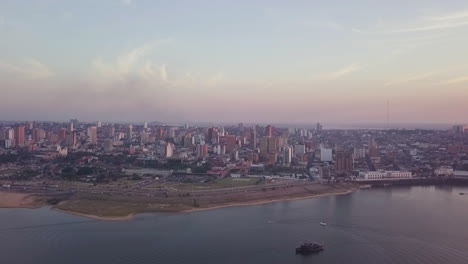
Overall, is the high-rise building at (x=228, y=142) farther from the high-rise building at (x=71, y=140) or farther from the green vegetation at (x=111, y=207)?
the green vegetation at (x=111, y=207)

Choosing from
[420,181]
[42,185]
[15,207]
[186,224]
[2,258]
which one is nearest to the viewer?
[2,258]

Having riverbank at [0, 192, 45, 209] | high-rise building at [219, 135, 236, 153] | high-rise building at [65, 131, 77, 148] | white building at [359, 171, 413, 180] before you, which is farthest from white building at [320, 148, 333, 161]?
riverbank at [0, 192, 45, 209]

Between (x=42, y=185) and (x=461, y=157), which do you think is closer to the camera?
(x=42, y=185)

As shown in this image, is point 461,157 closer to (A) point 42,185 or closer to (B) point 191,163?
(B) point 191,163

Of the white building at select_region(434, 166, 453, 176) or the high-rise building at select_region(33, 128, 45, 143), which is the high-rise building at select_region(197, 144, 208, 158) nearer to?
the white building at select_region(434, 166, 453, 176)

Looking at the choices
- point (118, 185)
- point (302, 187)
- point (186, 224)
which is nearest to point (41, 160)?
point (118, 185)

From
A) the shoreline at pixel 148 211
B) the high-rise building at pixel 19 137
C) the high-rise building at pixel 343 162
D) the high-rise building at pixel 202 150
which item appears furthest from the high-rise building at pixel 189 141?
the shoreline at pixel 148 211
